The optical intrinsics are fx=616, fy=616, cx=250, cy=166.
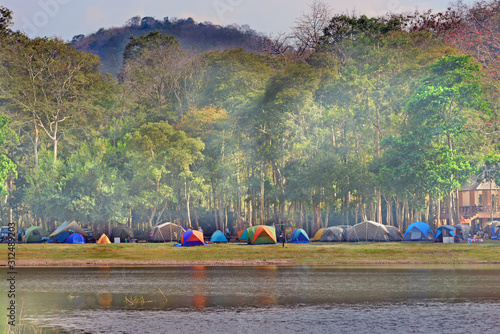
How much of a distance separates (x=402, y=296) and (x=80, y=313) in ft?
51.6

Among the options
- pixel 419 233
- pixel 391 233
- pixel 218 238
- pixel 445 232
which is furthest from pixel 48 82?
pixel 445 232

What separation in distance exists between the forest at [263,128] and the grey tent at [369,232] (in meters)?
6.44

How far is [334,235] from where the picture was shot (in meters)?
70.6

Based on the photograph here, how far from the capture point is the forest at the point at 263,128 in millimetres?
72250

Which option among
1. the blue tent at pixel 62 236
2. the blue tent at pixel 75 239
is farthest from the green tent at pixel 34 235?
the blue tent at pixel 75 239

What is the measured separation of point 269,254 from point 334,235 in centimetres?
1601

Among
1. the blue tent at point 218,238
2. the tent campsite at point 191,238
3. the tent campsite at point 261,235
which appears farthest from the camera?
the blue tent at point 218,238

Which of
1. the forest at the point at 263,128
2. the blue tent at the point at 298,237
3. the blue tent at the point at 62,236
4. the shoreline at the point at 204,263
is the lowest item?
the shoreline at the point at 204,263

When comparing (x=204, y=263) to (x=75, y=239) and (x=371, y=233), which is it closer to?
(x=371, y=233)

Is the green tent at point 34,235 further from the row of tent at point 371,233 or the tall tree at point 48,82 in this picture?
the row of tent at point 371,233

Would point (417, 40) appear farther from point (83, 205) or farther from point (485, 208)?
point (83, 205)

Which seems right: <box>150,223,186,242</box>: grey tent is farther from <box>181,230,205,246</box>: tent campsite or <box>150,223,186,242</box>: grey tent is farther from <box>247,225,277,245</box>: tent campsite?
<box>247,225,277,245</box>: tent campsite

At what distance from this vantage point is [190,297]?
31.7m

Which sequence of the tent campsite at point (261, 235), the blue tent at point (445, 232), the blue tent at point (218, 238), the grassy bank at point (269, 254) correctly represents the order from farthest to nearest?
the blue tent at point (218, 238), the tent campsite at point (261, 235), the blue tent at point (445, 232), the grassy bank at point (269, 254)
